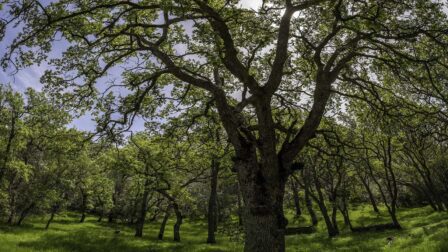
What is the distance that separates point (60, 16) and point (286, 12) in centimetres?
739

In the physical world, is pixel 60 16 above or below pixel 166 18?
below

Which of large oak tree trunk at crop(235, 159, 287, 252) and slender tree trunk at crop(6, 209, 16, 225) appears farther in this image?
slender tree trunk at crop(6, 209, 16, 225)

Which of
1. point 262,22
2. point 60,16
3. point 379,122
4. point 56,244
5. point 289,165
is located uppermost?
point 262,22

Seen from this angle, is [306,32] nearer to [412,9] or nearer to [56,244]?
[412,9]

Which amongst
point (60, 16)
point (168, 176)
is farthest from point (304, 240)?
point (60, 16)

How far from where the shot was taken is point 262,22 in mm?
14281

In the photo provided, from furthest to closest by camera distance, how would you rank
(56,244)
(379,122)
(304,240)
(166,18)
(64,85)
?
(304,240), (56,244), (379,122), (64,85), (166,18)

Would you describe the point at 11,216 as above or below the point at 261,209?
above

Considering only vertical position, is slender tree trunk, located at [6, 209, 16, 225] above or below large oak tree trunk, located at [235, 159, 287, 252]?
above

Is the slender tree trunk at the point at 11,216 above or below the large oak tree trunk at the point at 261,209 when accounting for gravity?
above

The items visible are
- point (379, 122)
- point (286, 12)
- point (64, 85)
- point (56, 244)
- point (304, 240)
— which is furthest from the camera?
point (304, 240)

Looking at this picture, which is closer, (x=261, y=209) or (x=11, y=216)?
(x=261, y=209)

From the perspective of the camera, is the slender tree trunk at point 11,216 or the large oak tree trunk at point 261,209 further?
the slender tree trunk at point 11,216

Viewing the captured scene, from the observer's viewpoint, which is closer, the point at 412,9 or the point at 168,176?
the point at 412,9
